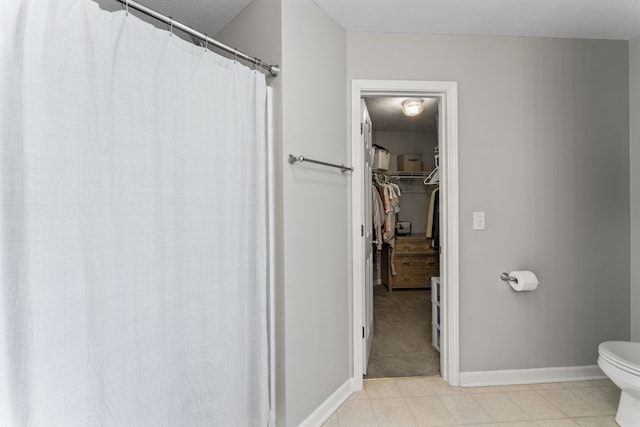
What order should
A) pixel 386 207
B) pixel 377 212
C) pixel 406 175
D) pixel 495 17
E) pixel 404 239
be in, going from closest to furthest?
pixel 495 17
pixel 377 212
pixel 386 207
pixel 404 239
pixel 406 175

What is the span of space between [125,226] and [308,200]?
922 mm

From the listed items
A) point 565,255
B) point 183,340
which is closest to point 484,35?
point 565,255

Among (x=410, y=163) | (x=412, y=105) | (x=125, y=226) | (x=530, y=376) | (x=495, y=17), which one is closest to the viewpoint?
(x=125, y=226)

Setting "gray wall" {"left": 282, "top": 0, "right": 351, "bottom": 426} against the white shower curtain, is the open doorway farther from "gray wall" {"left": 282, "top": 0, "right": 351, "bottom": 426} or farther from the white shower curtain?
the white shower curtain

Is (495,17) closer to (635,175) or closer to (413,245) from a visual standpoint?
(635,175)

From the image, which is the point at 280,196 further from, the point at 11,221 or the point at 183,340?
the point at 11,221

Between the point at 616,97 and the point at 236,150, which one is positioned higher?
the point at 616,97

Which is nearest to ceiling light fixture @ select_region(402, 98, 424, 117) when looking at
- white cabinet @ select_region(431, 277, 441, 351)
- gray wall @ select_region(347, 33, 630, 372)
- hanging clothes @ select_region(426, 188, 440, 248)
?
hanging clothes @ select_region(426, 188, 440, 248)

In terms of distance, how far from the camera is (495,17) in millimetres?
1975

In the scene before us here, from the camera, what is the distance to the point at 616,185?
226 cm

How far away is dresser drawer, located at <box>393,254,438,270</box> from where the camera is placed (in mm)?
4676

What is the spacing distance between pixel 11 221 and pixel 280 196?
0.99 metres

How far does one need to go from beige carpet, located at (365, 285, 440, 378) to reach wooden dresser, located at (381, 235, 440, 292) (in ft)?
0.54

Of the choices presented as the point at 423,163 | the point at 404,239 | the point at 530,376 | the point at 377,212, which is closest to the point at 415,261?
the point at 404,239
